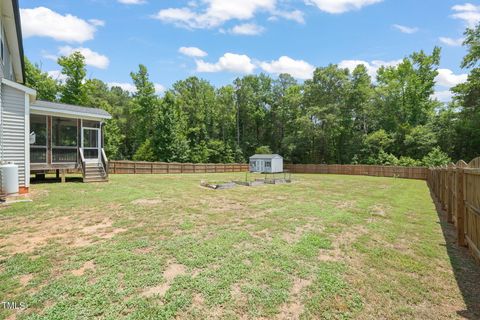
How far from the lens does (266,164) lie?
28094 mm

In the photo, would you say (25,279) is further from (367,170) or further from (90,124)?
(367,170)

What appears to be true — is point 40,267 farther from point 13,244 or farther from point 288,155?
point 288,155

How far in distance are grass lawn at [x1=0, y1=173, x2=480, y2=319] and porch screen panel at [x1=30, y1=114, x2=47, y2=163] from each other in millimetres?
6217

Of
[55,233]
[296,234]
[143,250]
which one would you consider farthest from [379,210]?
[55,233]

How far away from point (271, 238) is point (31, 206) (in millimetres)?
6219

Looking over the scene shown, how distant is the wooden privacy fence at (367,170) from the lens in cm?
2315

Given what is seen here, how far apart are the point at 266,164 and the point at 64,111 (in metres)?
19.7

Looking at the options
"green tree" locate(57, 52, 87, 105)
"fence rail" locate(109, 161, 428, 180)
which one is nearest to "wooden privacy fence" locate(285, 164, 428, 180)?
Answer: "fence rail" locate(109, 161, 428, 180)

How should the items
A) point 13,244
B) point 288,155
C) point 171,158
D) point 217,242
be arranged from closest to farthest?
point 13,244 < point 217,242 < point 171,158 < point 288,155

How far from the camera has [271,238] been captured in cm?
490

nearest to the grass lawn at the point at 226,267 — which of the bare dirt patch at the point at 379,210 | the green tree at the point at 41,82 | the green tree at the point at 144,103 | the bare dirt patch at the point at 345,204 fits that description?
the bare dirt patch at the point at 379,210

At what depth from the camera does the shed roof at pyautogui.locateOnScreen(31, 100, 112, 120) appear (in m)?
11.4

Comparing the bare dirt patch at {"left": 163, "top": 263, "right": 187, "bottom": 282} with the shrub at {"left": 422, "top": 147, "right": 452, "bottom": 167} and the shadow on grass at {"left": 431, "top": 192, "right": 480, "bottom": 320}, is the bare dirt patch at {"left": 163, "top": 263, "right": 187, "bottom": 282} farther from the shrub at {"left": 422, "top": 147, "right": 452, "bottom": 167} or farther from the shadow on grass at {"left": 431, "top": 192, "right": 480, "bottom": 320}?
the shrub at {"left": 422, "top": 147, "right": 452, "bottom": 167}

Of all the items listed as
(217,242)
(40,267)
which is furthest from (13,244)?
(217,242)
